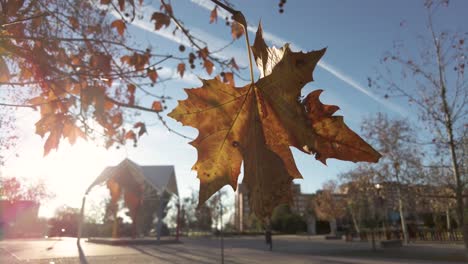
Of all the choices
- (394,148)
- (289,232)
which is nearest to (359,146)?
(394,148)

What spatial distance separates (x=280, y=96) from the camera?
2.59ft

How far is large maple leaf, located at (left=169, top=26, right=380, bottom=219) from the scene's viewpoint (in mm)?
726

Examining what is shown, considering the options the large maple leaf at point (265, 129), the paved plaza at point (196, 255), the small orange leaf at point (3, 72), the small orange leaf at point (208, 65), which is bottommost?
the paved plaza at point (196, 255)

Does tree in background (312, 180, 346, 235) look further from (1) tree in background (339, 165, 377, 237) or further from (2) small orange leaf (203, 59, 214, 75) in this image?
(2) small orange leaf (203, 59, 214, 75)

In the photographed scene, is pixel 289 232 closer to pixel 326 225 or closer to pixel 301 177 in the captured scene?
pixel 326 225

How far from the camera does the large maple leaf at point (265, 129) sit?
0.73m

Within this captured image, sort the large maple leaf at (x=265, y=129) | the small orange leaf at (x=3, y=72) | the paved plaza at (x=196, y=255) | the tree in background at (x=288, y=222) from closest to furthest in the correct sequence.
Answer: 1. the large maple leaf at (x=265, y=129)
2. the small orange leaf at (x=3, y=72)
3. the paved plaza at (x=196, y=255)
4. the tree in background at (x=288, y=222)

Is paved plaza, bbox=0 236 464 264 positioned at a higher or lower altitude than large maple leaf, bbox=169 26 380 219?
lower

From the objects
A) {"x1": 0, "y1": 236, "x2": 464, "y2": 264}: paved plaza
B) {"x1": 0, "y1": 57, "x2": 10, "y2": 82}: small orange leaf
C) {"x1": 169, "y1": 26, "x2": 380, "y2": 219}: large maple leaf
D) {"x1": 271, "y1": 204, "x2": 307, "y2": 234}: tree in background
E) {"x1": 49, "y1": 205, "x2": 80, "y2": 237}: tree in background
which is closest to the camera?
{"x1": 169, "y1": 26, "x2": 380, "y2": 219}: large maple leaf

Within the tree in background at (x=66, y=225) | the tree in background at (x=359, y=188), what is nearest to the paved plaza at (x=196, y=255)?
the tree in background at (x=359, y=188)

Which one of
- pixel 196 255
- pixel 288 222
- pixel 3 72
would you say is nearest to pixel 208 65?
pixel 3 72

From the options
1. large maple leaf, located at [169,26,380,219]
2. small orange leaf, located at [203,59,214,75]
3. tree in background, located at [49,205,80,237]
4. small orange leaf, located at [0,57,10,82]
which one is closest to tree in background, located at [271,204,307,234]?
tree in background, located at [49,205,80,237]

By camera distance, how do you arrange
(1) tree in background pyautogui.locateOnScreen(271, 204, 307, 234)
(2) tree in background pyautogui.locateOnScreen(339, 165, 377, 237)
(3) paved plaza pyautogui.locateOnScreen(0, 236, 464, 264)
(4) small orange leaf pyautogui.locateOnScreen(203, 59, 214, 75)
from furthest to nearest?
(1) tree in background pyautogui.locateOnScreen(271, 204, 307, 234) → (2) tree in background pyautogui.locateOnScreen(339, 165, 377, 237) → (3) paved plaza pyautogui.locateOnScreen(0, 236, 464, 264) → (4) small orange leaf pyautogui.locateOnScreen(203, 59, 214, 75)

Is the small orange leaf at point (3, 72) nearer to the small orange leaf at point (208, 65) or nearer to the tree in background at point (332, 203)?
the small orange leaf at point (208, 65)
